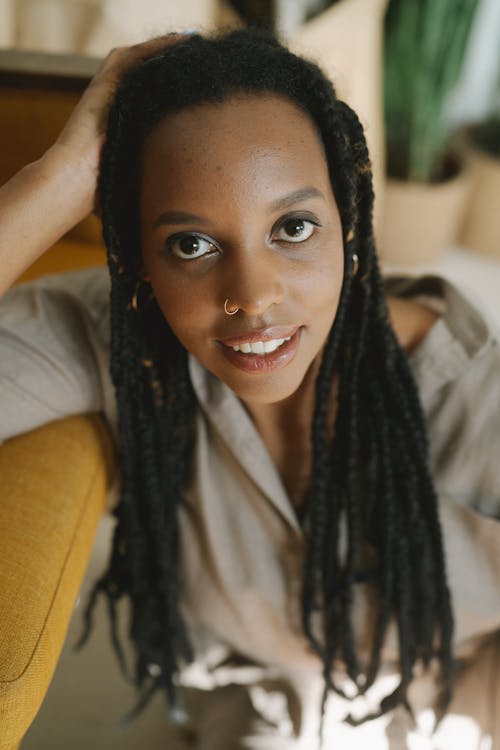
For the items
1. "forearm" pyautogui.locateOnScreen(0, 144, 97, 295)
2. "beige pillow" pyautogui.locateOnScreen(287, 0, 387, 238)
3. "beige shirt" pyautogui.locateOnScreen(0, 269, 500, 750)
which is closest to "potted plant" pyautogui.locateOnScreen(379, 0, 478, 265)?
"beige pillow" pyautogui.locateOnScreen(287, 0, 387, 238)

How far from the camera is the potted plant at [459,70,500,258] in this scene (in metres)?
2.35

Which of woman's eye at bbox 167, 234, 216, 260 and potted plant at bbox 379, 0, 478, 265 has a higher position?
woman's eye at bbox 167, 234, 216, 260

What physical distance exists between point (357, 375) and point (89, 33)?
1368mm

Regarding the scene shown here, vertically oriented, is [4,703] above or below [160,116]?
below

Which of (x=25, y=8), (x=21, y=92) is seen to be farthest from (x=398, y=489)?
(x=25, y=8)

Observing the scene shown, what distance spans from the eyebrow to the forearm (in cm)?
14

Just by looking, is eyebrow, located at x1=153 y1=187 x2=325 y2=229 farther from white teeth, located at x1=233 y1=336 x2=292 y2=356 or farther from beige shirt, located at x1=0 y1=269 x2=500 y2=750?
beige shirt, located at x1=0 y1=269 x2=500 y2=750

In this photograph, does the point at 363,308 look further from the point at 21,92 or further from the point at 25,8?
the point at 25,8

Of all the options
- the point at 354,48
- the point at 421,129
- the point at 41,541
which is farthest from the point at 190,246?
the point at 421,129

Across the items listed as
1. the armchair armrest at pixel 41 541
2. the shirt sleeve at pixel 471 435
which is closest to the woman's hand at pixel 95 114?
the armchair armrest at pixel 41 541

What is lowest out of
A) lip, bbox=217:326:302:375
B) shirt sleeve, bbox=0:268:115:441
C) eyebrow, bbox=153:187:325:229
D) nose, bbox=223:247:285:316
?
shirt sleeve, bbox=0:268:115:441

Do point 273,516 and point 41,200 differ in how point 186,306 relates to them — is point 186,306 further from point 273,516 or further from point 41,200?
point 273,516

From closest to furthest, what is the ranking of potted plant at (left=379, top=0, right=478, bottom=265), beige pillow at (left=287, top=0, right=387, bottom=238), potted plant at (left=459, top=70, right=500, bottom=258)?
1. beige pillow at (left=287, top=0, right=387, bottom=238)
2. potted plant at (left=379, top=0, right=478, bottom=265)
3. potted plant at (left=459, top=70, right=500, bottom=258)

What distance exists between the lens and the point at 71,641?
1.48 m
